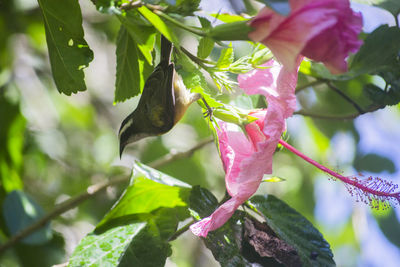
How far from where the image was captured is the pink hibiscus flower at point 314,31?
16.3 inches

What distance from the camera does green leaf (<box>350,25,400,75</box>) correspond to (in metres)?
0.77

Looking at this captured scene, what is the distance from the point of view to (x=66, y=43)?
604 millimetres

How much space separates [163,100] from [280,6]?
0.18 m

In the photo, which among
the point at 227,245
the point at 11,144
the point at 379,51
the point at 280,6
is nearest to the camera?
the point at 280,6

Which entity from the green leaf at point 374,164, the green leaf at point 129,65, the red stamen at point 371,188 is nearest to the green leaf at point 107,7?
the green leaf at point 129,65

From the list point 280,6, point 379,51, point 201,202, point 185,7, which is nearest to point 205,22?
point 185,7

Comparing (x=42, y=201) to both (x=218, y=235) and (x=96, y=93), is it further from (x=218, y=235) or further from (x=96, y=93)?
(x=218, y=235)

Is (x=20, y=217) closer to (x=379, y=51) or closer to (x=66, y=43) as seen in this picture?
(x=66, y=43)

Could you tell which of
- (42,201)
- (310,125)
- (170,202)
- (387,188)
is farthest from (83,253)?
(310,125)

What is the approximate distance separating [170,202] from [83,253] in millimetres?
154

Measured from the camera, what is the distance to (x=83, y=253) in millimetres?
639

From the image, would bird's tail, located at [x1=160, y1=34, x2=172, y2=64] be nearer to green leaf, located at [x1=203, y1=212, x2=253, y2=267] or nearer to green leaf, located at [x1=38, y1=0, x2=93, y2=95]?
green leaf, located at [x1=38, y1=0, x2=93, y2=95]

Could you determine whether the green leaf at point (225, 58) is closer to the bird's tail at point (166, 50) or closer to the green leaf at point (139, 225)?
the bird's tail at point (166, 50)

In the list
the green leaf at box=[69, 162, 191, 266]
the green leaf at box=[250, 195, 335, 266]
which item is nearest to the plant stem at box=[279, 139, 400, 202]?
the green leaf at box=[250, 195, 335, 266]
